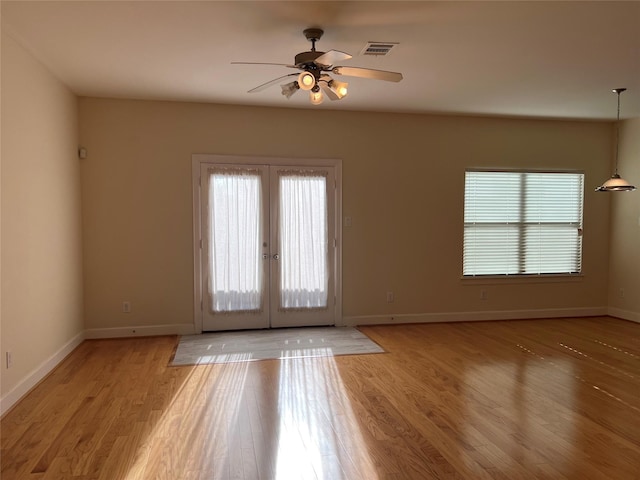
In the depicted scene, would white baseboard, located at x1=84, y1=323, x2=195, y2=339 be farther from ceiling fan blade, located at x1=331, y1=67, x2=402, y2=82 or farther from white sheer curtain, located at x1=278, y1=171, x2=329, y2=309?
ceiling fan blade, located at x1=331, y1=67, x2=402, y2=82

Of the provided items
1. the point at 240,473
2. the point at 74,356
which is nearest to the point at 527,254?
the point at 240,473

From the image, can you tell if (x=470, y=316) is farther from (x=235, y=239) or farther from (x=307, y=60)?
(x=307, y=60)

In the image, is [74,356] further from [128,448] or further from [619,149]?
[619,149]

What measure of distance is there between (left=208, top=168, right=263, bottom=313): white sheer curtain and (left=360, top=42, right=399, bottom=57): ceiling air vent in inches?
89.1

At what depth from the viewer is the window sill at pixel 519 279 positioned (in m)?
6.12

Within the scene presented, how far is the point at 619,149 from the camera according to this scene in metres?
6.35

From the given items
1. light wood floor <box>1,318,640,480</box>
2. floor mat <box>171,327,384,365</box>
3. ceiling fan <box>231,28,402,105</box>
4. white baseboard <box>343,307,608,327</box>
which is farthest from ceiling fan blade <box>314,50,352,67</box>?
white baseboard <box>343,307,608,327</box>

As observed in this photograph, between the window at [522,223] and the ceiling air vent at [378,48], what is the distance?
2929 mm

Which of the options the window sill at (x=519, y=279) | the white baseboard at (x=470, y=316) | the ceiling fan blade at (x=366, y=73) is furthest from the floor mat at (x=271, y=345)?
the ceiling fan blade at (x=366, y=73)

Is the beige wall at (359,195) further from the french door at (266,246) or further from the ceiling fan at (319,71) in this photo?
the ceiling fan at (319,71)

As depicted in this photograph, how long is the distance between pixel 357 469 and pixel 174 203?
3.84 meters

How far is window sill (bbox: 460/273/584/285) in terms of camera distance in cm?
612

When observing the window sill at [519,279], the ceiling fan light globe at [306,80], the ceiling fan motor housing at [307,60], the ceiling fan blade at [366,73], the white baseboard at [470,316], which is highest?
the ceiling fan motor housing at [307,60]

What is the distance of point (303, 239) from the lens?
18.4 ft
